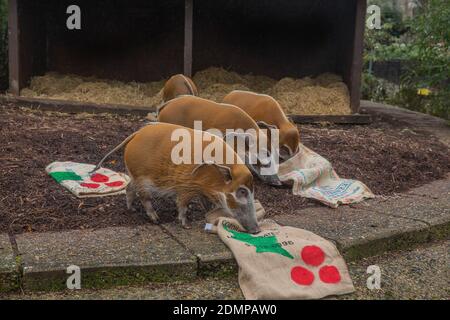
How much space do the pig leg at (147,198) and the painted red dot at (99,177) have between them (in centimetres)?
68

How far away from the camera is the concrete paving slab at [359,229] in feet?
11.4

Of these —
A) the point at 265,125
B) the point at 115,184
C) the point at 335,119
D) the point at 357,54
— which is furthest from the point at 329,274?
the point at 357,54

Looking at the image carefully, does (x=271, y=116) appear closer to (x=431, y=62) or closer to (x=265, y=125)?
(x=265, y=125)

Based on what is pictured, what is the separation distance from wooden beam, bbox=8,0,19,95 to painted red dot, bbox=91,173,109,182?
12.2 feet

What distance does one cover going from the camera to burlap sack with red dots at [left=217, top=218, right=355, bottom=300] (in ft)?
9.59

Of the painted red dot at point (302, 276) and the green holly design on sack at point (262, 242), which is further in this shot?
the green holly design on sack at point (262, 242)

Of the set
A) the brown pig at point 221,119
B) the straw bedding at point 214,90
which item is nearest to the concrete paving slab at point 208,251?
the brown pig at point 221,119

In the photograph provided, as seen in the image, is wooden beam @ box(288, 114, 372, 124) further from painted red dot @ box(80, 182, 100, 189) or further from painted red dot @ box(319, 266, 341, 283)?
painted red dot @ box(319, 266, 341, 283)

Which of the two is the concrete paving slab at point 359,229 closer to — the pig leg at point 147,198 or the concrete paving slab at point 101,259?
the pig leg at point 147,198

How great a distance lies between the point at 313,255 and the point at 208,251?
575 millimetres

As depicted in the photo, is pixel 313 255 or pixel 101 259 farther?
pixel 313 255

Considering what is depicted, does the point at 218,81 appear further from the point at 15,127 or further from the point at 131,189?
the point at 131,189

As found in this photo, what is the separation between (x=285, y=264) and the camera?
312 cm

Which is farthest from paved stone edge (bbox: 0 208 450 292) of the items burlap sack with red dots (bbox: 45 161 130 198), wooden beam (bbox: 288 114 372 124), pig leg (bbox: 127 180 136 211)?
wooden beam (bbox: 288 114 372 124)
